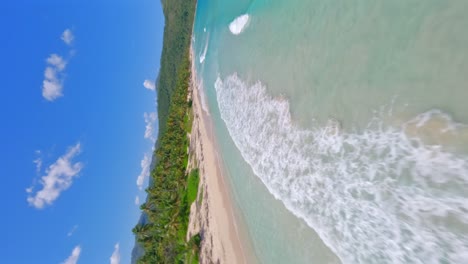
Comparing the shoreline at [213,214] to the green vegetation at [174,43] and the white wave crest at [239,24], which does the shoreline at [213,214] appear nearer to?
the white wave crest at [239,24]

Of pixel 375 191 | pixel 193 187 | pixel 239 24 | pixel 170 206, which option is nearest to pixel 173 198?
pixel 170 206

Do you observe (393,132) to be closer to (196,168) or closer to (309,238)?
(309,238)

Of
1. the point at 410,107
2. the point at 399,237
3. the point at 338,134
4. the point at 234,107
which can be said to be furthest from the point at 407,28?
the point at 234,107

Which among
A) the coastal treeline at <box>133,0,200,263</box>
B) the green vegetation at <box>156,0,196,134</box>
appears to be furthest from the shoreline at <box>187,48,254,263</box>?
the green vegetation at <box>156,0,196,134</box>

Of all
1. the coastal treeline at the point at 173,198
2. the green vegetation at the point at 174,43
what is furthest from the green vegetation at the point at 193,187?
the green vegetation at the point at 174,43

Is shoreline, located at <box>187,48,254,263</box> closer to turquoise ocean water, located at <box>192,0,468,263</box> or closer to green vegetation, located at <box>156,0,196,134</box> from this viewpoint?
turquoise ocean water, located at <box>192,0,468,263</box>
